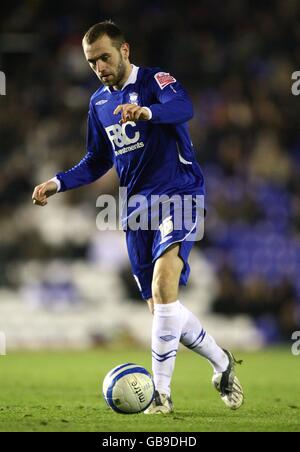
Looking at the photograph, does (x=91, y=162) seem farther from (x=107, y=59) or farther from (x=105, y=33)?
(x=105, y=33)

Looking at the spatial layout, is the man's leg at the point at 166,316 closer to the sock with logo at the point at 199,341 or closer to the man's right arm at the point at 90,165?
the sock with logo at the point at 199,341

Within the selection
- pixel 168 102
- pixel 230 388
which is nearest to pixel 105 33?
pixel 168 102

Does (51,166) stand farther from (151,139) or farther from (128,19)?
(151,139)

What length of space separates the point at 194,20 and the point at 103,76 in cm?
1140

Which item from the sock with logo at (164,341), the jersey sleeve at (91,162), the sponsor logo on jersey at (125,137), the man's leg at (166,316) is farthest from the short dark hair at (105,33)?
the sock with logo at (164,341)

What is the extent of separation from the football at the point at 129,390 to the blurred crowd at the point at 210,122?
8.37 metres

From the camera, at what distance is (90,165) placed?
6.96 m

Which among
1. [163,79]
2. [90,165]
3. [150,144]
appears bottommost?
[90,165]

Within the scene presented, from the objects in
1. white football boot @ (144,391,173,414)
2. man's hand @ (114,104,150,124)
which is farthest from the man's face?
white football boot @ (144,391,173,414)

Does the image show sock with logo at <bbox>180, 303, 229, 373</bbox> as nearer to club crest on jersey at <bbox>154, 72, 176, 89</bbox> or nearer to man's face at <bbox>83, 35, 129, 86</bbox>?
club crest on jersey at <bbox>154, 72, 176, 89</bbox>

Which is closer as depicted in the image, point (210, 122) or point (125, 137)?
point (125, 137)

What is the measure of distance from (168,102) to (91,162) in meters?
1.15

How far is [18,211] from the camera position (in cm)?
1470

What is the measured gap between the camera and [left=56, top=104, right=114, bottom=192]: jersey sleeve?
6.79m
